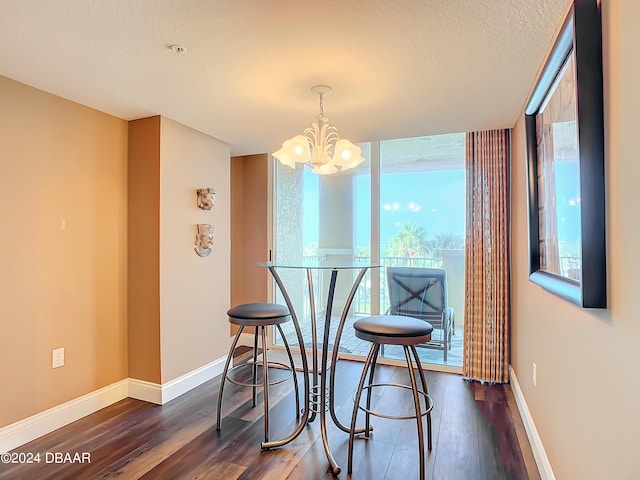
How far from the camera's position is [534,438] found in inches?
82.5

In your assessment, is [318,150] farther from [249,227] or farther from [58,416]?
[58,416]

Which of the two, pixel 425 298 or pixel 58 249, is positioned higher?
pixel 58 249

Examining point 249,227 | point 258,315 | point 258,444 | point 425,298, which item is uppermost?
point 249,227

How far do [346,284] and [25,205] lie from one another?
284 centimetres

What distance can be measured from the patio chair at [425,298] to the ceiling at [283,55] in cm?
147

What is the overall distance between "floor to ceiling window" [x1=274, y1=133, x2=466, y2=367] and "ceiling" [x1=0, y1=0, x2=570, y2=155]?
782 mm

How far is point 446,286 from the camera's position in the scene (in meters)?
3.50

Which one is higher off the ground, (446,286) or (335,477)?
(446,286)

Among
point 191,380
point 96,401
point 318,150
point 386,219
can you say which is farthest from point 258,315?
point 386,219

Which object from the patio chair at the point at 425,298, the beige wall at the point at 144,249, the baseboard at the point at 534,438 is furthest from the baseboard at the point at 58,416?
the baseboard at the point at 534,438

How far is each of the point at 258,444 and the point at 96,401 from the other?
1.29m

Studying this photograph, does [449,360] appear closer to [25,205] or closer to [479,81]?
[479,81]

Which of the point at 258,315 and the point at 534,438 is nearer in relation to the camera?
the point at 534,438

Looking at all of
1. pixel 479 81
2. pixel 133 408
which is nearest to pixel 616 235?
pixel 479 81
